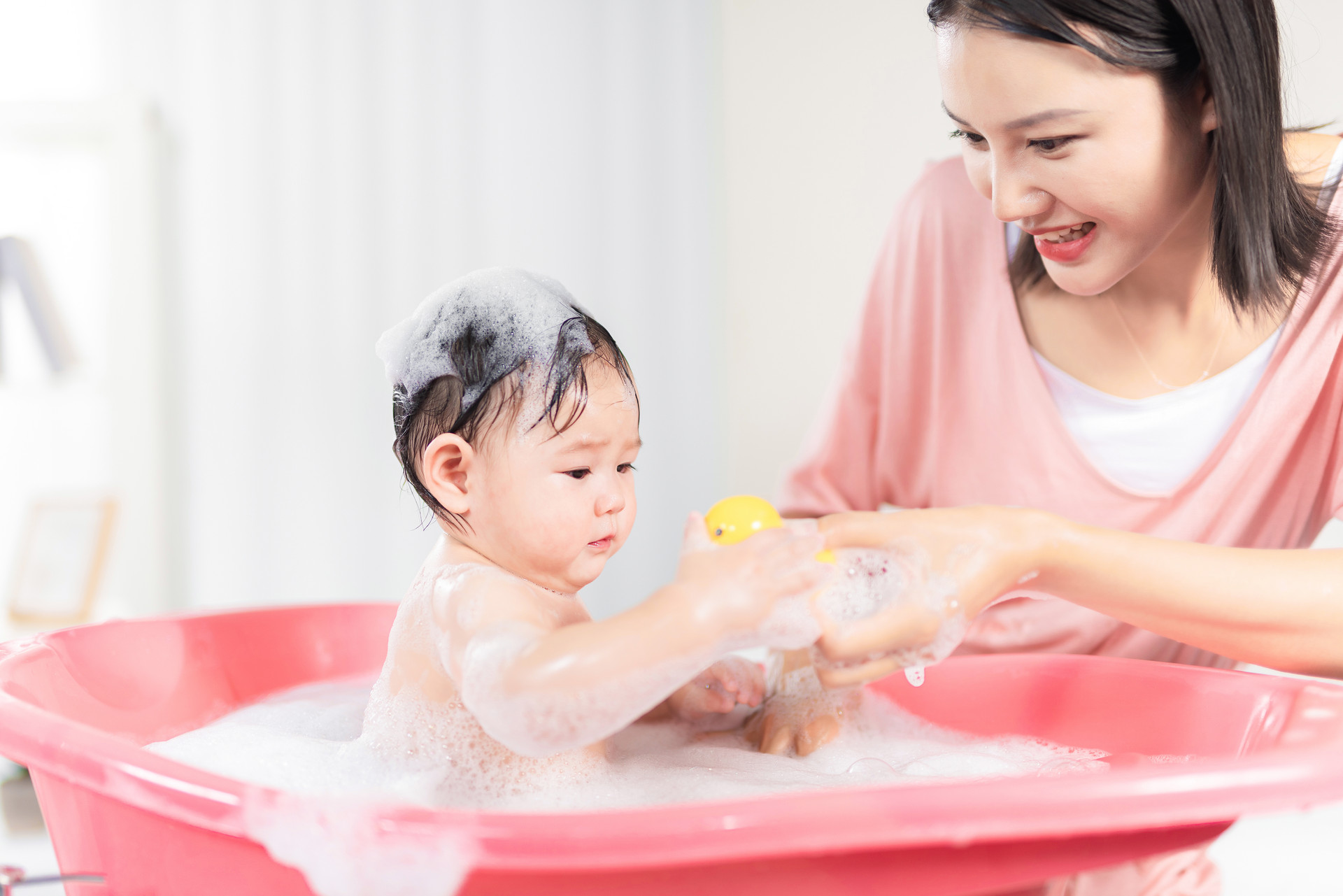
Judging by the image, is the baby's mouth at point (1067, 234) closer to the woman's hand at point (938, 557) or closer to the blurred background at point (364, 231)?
the woman's hand at point (938, 557)

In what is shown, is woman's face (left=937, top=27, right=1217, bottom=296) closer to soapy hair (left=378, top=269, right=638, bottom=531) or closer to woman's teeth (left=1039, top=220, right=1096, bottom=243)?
woman's teeth (left=1039, top=220, right=1096, bottom=243)

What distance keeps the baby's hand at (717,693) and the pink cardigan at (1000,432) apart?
12.2 inches

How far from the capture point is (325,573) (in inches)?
86.4

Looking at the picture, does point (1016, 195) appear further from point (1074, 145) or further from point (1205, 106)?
point (1205, 106)

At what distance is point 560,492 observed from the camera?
0.80 metres

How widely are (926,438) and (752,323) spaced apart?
117 centimetres

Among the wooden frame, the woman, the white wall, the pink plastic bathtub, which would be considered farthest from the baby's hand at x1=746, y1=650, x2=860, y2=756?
the wooden frame

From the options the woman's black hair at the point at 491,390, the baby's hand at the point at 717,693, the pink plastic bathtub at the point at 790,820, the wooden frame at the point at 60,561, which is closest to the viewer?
the pink plastic bathtub at the point at 790,820

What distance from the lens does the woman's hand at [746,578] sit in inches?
23.4

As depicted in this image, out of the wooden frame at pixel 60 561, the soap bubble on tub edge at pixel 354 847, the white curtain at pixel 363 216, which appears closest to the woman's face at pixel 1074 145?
the soap bubble on tub edge at pixel 354 847

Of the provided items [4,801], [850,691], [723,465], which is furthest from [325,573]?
[850,691]

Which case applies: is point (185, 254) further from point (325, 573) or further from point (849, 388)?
point (849, 388)

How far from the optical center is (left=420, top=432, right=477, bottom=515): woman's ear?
0.82 metres

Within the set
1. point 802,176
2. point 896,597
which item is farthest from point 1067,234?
point 802,176
